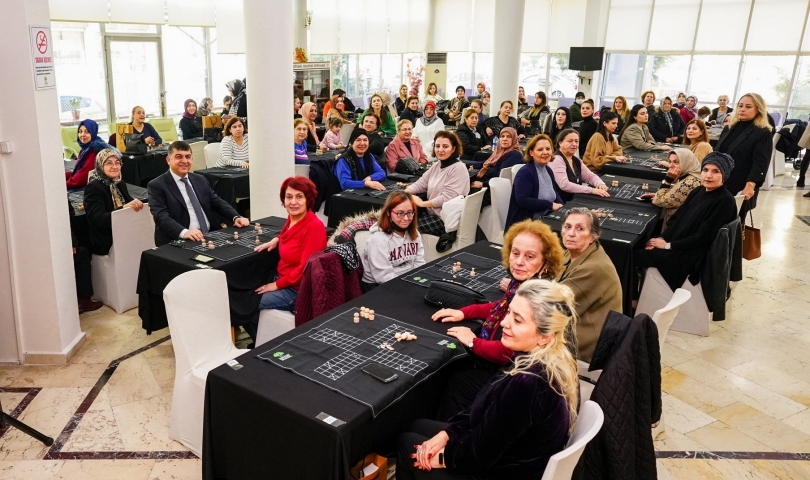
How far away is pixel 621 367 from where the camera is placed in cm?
258

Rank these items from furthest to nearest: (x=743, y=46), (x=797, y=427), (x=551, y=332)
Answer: (x=743, y=46), (x=797, y=427), (x=551, y=332)

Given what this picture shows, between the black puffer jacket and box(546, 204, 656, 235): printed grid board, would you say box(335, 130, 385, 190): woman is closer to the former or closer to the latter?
box(546, 204, 656, 235): printed grid board

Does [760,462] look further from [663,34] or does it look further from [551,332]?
[663,34]

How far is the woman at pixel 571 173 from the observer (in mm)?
5996

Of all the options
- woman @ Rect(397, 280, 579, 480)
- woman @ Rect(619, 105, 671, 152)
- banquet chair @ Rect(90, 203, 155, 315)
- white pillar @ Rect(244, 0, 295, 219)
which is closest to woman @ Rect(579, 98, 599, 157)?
woman @ Rect(619, 105, 671, 152)

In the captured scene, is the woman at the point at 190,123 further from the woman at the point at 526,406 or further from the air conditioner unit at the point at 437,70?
the air conditioner unit at the point at 437,70

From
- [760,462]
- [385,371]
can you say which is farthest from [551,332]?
[760,462]

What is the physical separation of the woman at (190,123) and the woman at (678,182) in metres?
7.32

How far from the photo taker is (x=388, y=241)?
3.96 metres

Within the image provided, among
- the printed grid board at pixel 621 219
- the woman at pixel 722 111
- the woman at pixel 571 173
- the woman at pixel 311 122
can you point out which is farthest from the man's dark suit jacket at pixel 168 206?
the woman at pixel 722 111

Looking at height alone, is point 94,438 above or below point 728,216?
below

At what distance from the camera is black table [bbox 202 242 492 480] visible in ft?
7.61

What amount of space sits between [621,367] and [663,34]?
15.5 m

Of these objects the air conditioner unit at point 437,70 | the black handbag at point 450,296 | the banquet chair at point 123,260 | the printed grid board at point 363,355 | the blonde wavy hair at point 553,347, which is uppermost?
the air conditioner unit at point 437,70
